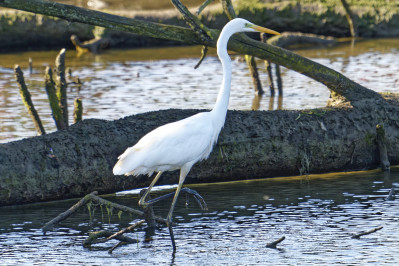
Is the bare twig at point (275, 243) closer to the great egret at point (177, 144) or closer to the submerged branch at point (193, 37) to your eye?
the great egret at point (177, 144)

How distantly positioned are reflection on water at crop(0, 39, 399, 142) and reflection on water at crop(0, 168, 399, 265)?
5290 mm

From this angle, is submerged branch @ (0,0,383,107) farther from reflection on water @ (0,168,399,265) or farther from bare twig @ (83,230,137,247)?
bare twig @ (83,230,137,247)

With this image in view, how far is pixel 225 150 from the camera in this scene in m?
11.6

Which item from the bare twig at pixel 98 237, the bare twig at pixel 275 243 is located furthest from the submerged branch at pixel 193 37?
the bare twig at pixel 275 243

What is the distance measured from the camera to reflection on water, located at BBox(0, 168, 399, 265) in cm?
883

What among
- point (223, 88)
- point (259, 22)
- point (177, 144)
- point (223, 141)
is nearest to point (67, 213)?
point (177, 144)

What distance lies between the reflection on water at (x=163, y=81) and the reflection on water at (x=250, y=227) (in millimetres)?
5290

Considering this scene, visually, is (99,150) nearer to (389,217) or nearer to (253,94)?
(389,217)

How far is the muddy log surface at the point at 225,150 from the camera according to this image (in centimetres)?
1070

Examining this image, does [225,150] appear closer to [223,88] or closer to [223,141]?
[223,141]

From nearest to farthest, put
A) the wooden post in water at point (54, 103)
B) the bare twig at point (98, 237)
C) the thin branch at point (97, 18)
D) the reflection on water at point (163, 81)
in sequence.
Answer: the bare twig at point (98, 237) < the thin branch at point (97, 18) < the wooden post in water at point (54, 103) < the reflection on water at point (163, 81)

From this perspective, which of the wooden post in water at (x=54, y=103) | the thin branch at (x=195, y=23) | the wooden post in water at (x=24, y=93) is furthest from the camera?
the wooden post in water at (x=24, y=93)

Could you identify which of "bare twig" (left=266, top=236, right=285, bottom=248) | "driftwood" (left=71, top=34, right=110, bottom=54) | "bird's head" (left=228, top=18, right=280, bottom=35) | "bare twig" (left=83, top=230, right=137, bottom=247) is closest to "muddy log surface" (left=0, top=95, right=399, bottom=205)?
"bare twig" (left=83, top=230, right=137, bottom=247)

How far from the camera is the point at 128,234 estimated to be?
32.3ft
